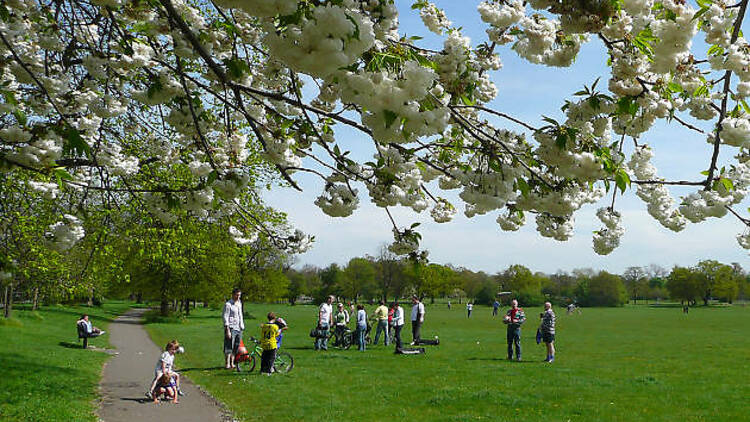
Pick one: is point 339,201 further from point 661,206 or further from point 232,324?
point 232,324

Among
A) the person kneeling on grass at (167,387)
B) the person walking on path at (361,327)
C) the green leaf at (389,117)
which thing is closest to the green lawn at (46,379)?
the person kneeling on grass at (167,387)

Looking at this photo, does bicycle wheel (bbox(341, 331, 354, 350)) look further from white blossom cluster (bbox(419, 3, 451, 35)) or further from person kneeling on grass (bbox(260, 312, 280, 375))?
white blossom cluster (bbox(419, 3, 451, 35))

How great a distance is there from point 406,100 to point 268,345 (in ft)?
32.0

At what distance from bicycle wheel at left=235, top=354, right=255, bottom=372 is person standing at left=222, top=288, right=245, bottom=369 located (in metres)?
0.24

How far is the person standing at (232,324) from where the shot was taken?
1136 centimetres

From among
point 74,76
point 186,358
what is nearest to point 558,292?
point 186,358

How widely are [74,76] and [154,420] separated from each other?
4.48 m

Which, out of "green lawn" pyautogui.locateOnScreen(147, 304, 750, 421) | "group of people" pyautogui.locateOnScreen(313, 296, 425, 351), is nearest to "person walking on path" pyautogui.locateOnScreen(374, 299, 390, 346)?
"group of people" pyautogui.locateOnScreen(313, 296, 425, 351)

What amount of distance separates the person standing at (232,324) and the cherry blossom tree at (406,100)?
558 centimetres


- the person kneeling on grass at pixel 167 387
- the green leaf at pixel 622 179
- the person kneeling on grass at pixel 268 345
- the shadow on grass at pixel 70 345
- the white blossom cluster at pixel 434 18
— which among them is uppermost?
the white blossom cluster at pixel 434 18

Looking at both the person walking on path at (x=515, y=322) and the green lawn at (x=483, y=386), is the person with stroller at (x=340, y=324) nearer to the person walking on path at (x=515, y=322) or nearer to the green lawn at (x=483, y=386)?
the green lawn at (x=483, y=386)

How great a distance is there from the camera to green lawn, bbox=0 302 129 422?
25.0ft

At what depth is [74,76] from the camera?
657 cm

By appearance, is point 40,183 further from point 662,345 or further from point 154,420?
point 662,345
